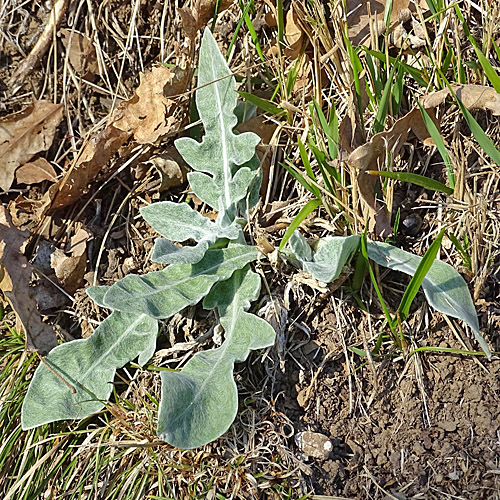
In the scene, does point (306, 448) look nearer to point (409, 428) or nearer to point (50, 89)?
point (409, 428)

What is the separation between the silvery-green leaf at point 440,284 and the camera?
1559 mm

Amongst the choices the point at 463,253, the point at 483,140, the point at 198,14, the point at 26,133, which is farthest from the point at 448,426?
the point at 26,133

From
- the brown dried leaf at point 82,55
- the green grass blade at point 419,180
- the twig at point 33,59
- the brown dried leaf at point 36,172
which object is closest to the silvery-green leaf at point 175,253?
the green grass blade at point 419,180

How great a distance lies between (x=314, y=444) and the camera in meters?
1.63

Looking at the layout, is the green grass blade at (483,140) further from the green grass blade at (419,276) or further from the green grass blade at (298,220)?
the green grass blade at (298,220)

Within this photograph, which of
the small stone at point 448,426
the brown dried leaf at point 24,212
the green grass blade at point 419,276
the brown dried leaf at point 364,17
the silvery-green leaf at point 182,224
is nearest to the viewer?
the green grass blade at point 419,276

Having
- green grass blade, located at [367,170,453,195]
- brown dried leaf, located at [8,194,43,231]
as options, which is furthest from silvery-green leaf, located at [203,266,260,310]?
brown dried leaf, located at [8,194,43,231]

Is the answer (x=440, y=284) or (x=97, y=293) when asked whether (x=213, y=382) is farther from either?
(x=440, y=284)

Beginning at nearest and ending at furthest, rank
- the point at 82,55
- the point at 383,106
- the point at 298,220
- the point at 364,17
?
the point at 298,220
the point at 383,106
the point at 364,17
the point at 82,55

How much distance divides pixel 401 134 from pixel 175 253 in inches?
29.8

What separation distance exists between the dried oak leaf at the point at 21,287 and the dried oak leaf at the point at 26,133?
0.94ft

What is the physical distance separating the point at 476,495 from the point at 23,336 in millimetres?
1394

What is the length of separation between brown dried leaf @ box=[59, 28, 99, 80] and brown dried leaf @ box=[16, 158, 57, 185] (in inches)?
15.1

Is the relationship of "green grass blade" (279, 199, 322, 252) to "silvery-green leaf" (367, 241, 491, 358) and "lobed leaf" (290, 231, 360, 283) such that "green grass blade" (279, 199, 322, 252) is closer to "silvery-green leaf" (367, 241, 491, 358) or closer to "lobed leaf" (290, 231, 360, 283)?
"lobed leaf" (290, 231, 360, 283)
